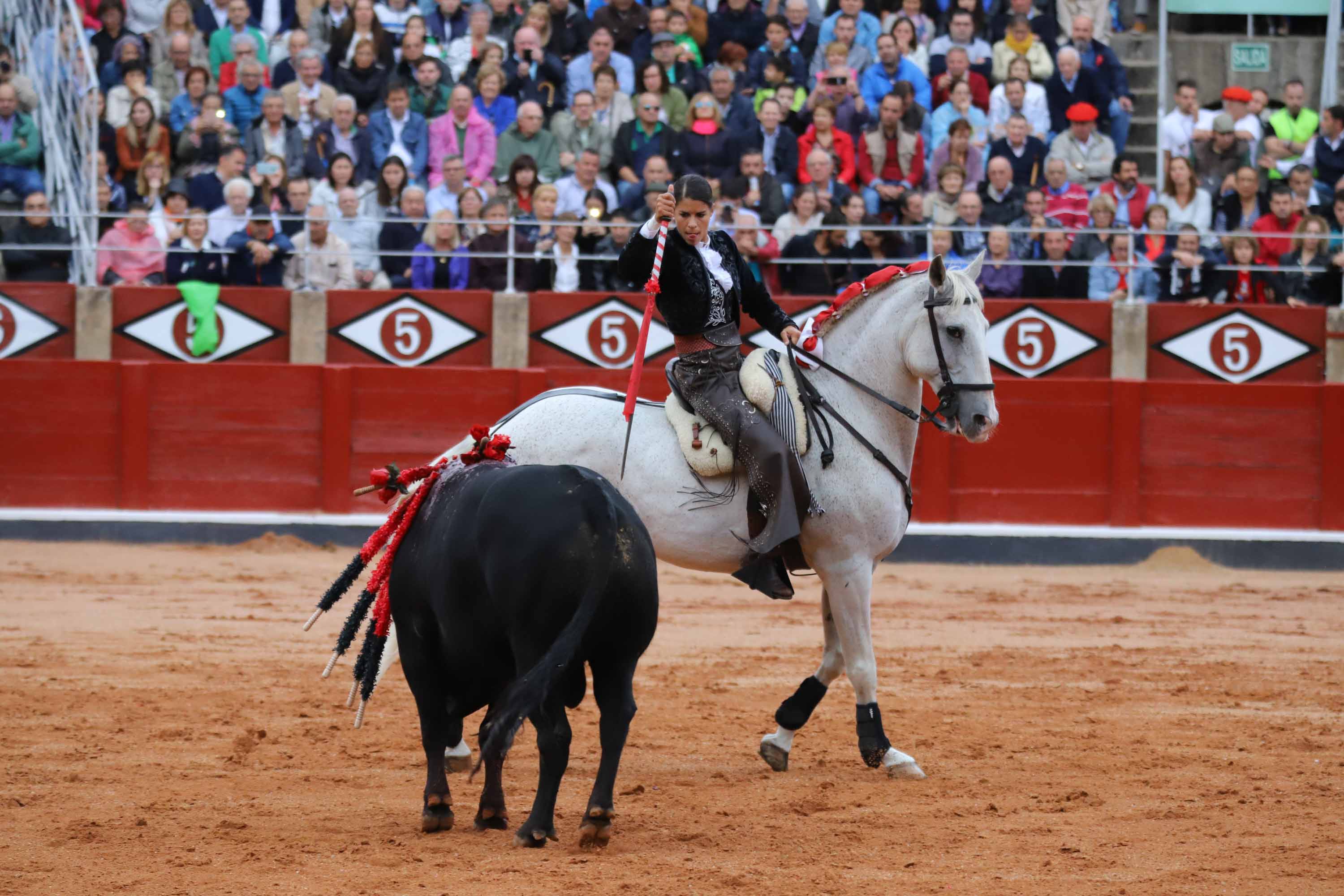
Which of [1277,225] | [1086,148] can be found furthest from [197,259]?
[1277,225]

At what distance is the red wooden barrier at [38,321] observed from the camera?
1321cm

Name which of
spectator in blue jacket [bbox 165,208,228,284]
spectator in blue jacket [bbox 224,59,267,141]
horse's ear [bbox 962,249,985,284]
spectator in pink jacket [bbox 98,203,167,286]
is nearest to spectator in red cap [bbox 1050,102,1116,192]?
spectator in blue jacket [bbox 224,59,267,141]

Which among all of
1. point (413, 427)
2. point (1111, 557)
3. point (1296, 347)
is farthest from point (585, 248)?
point (1296, 347)

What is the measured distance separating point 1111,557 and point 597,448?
25.1ft

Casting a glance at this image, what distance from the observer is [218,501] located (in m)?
13.2

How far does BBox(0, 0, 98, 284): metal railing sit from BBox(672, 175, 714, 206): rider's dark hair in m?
8.56

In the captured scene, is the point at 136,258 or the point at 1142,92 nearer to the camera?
the point at 136,258

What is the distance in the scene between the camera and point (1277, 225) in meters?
13.4

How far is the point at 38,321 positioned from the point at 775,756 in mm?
9240

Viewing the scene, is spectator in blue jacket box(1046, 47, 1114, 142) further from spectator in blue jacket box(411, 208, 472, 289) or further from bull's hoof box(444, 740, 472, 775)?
bull's hoof box(444, 740, 472, 775)

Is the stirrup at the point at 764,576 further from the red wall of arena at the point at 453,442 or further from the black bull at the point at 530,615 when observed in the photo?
the red wall of arena at the point at 453,442

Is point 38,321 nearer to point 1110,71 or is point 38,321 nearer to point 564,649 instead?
point 1110,71

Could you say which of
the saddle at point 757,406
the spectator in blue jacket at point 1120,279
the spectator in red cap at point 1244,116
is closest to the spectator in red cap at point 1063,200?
the spectator in blue jacket at point 1120,279

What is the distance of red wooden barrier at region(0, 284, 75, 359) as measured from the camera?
13211 mm
